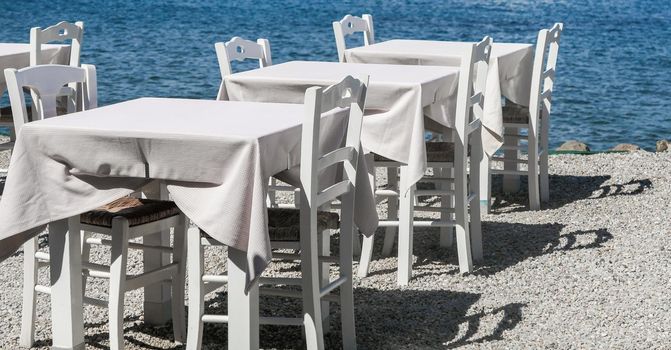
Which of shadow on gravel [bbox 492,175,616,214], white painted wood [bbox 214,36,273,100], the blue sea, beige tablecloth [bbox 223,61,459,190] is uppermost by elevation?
white painted wood [bbox 214,36,273,100]

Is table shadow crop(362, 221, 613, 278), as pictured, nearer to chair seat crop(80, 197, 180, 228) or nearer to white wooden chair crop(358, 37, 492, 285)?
white wooden chair crop(358, 37, 492, 285)

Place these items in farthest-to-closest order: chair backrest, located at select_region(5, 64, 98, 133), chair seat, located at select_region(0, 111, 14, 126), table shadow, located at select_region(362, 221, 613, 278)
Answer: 1. chair seat, located at select_region(0, 111, 14, 126)
2. table shadow, located at select_region(362, 221, 613, 278)
3. chair backrest, located at select_region(5, 64, 98, 133)

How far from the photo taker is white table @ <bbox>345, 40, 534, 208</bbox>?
621cm

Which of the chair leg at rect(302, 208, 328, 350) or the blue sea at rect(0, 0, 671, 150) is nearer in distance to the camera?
the chair leg at rect(302, 208, 328, 350)

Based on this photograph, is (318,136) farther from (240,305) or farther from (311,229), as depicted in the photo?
(240,305)

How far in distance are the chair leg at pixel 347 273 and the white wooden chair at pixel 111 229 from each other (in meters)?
0.56

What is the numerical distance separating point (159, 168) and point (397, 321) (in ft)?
4.60

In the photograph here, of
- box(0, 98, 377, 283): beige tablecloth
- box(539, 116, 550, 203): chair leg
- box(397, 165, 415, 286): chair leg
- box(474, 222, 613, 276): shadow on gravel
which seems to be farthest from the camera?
box(539, 116, 550, 203): chair leg

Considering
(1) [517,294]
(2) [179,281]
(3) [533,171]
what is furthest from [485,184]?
(2) [179,281]

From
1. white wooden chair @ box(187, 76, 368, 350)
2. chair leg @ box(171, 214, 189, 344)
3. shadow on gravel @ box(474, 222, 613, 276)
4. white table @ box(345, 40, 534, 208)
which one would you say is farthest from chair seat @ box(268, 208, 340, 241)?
white table @ box(345, 40, 534, 208)

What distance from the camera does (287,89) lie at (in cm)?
513

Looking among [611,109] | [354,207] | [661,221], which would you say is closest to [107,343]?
[354,207]

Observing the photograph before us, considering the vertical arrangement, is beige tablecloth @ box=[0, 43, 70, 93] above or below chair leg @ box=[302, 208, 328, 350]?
above

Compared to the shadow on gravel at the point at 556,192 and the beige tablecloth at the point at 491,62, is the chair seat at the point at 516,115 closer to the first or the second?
the beige tablecloth at the point at 491,62
